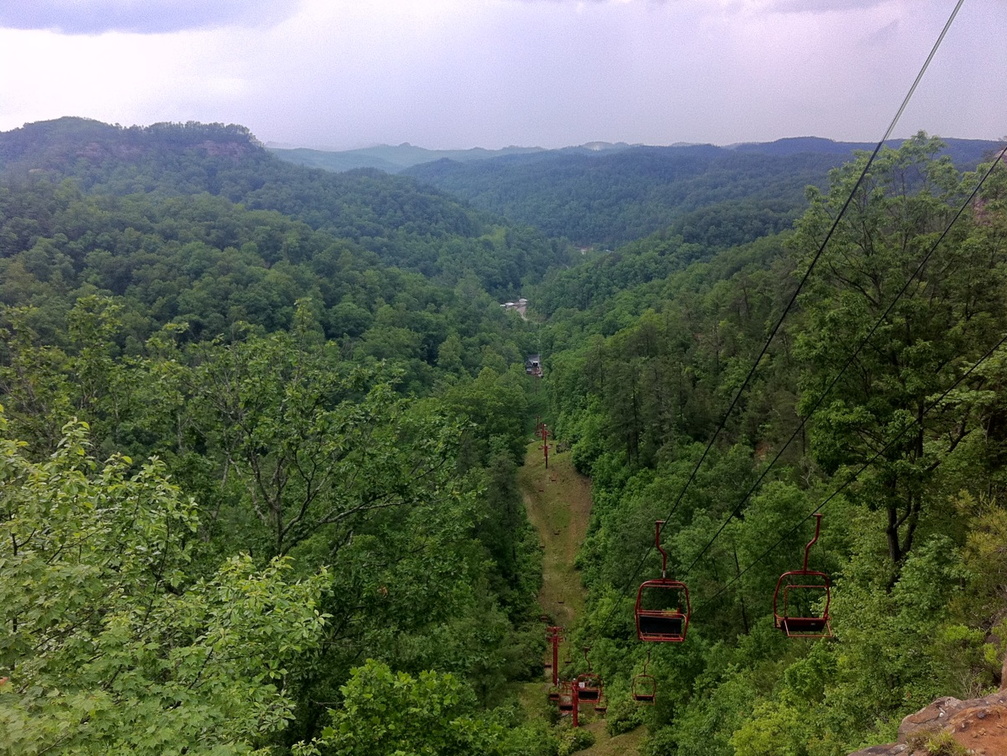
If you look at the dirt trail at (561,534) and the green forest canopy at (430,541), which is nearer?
the green forest canopy at (430,541)

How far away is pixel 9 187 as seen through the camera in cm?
8031

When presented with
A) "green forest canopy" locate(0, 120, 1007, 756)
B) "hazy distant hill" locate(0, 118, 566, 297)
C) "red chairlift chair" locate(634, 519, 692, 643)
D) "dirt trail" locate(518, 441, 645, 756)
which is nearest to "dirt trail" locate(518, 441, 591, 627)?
"dirt trail" locate(518, 441, 645, 756)

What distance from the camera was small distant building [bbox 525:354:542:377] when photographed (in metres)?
90.9

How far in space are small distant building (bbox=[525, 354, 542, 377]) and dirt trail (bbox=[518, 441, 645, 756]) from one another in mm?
31701

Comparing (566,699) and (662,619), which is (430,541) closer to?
(662,619)

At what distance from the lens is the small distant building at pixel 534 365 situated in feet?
298

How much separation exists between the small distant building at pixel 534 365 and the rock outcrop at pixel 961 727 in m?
82.9

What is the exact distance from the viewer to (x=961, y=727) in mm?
5723

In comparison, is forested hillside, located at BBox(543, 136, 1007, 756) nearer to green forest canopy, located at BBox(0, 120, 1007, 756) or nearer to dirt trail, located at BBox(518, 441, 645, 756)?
green forest canopy, located at BBox(0, 120, 1007, 756)

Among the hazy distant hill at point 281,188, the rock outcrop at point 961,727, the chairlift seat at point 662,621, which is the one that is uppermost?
the hazy distant hill at point 281,188

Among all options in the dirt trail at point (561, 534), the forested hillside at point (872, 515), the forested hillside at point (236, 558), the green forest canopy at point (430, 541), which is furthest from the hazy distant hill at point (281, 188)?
the forested hillside at point (236, 558)

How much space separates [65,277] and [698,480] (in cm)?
6768

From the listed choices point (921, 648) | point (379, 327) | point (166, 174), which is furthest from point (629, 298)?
point (166, 174)

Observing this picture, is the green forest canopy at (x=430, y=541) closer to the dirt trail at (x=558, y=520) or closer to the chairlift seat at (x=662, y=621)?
the chairlift seat at (x=662, y=621)
